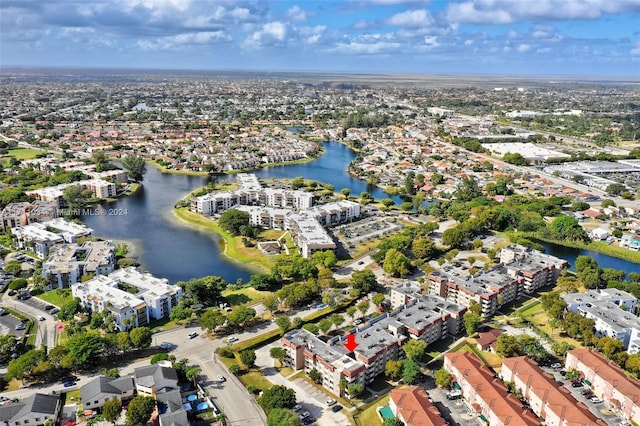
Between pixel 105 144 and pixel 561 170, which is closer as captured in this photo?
pixel 561 170

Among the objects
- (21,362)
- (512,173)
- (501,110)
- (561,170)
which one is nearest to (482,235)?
(512,173)

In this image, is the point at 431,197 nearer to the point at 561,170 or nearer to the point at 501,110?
the point at 561,170

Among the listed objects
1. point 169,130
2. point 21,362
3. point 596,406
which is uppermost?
point 169,130

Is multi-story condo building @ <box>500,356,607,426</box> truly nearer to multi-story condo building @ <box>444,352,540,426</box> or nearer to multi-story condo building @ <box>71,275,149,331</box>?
multi-story condo building @ <box>444,352,540,426</box>

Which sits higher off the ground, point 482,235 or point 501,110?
point 501,110

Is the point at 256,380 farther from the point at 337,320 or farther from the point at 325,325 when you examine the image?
the point at 337,320

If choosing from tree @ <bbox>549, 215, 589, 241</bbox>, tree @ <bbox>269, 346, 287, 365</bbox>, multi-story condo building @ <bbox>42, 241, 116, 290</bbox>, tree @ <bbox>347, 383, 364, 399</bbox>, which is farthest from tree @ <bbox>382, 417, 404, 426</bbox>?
tree @ <bbox>549, 215, 589, 241</bbox>

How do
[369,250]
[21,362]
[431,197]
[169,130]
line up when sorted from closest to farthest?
[21,362] < [369,250] < [431,197] < [169,130]
